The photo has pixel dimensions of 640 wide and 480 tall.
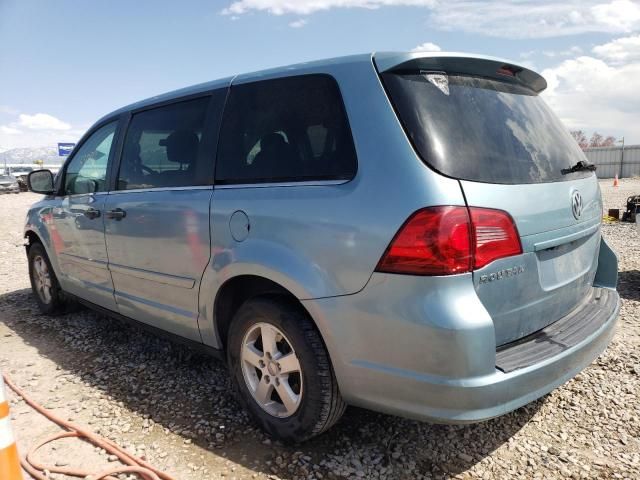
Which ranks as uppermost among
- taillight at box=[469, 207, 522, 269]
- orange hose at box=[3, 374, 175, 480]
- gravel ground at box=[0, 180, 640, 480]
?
taillight at box=[469, 207, 522, 269]

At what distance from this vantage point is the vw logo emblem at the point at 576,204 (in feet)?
7.82

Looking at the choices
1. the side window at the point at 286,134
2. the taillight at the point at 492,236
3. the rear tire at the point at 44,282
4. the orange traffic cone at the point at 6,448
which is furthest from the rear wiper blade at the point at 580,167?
the rear tire at the point at 44,282

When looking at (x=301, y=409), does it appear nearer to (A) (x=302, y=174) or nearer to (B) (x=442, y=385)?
(B) (x=442, y=385)

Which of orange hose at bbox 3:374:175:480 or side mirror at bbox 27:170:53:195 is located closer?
orange hose at bbox 3:374:175:480

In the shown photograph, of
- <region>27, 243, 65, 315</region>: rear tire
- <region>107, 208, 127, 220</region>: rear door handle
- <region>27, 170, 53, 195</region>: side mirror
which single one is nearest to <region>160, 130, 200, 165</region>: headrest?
<region>107, 208, 127, 220</region>: rear door handle

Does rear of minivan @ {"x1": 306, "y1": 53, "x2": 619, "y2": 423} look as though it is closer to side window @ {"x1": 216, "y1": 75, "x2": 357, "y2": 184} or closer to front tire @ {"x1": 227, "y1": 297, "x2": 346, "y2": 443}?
front tire @ {"x1": 227, "y1": 297, "x2": 346, "y2": 443}

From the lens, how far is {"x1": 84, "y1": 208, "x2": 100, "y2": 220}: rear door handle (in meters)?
3.68

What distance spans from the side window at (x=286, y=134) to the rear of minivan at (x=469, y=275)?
30 cm

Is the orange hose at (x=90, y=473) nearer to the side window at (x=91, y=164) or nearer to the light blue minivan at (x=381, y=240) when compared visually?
the light blue minivan at (x=381, y=240)

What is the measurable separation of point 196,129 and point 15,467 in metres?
1.96

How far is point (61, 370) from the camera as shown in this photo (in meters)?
3.62

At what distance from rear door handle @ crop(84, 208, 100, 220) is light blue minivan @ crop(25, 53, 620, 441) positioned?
0.77 m

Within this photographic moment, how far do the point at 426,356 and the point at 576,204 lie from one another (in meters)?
1.16

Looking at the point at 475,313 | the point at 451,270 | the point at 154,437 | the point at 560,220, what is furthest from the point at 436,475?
the point at 154,437
